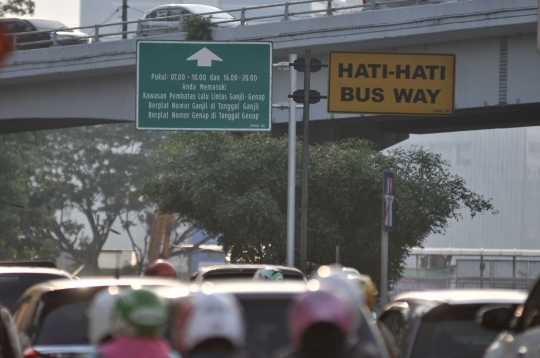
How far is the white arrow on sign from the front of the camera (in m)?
22.7

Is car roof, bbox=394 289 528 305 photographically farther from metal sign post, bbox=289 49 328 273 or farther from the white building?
the white building

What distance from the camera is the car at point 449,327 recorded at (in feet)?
23.8

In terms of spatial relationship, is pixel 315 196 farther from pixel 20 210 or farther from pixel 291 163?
pixel 20 210

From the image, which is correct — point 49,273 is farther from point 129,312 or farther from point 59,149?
point 59,149

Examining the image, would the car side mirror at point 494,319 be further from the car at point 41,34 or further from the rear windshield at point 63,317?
the car at point 41,34

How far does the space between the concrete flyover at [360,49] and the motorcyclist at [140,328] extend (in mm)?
20446

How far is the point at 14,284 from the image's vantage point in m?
11.8

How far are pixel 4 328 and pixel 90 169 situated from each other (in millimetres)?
61879

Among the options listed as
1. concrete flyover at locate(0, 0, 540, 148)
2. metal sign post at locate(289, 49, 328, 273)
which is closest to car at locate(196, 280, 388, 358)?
metal sign post at locate(289, 49, 328, 273)

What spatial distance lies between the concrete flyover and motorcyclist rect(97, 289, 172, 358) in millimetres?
20446

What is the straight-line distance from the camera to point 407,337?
739 centimetres

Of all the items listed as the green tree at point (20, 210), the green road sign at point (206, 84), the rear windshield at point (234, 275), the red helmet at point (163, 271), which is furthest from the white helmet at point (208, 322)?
the green tree at point (20, 210)

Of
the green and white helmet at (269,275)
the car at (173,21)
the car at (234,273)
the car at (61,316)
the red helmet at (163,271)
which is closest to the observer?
the car at (61,316)

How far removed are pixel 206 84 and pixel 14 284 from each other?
11.4m
